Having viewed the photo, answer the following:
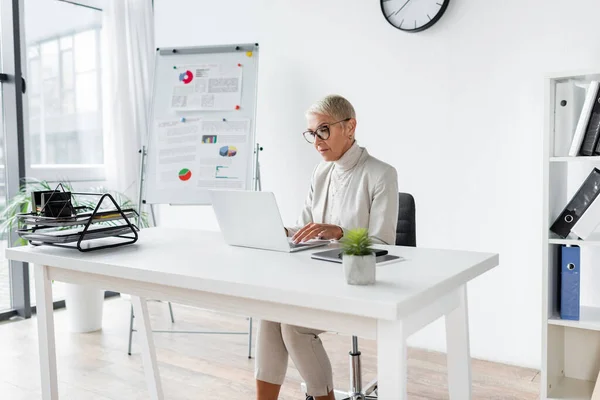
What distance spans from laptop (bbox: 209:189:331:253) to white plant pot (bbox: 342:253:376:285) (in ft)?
1.44

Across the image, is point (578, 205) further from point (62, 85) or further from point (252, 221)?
point (62, 85)

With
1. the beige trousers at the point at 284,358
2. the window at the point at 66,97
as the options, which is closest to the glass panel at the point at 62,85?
the window at the point at 66,97

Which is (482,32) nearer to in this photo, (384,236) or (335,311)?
(384,236)

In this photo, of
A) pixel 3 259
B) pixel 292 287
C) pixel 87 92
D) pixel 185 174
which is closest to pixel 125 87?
pixel 87 92

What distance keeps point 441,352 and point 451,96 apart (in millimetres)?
1379

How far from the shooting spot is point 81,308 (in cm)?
355

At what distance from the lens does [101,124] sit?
4352 mm

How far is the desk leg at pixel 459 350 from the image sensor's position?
1709 mm

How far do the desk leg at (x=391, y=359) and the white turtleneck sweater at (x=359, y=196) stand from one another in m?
0.89

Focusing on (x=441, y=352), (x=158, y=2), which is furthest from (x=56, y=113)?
(x=441, y=352)

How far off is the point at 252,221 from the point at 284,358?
518 millimetres

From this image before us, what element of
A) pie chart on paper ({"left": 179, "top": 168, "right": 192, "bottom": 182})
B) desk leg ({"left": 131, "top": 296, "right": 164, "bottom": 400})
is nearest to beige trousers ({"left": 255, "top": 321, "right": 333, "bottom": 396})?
desk leg ({"left": 131, "top": 296, "right": 164, "bottom": 400})

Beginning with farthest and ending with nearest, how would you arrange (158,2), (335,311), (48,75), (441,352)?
(158,2) < (48,75) < (441,352) < (335,311)

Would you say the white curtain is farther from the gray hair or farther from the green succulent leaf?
the green succulent leaf
